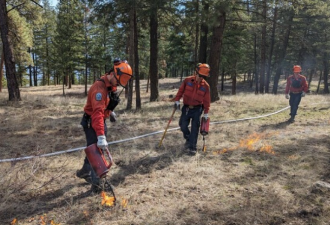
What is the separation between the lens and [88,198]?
4.05 m

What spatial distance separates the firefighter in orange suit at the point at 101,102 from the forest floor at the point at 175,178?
1.09 feet

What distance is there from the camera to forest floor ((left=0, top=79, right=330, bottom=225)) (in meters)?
3.60

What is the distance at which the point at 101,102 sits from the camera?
3.70 metres

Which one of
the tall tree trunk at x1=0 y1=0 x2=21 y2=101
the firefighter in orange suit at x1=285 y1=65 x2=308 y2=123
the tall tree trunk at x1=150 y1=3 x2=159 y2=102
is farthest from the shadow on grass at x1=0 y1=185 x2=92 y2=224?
the tall tree trunk at x1=150 y1=3 x2=159 y2=102

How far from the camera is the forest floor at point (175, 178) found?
3.60 meters

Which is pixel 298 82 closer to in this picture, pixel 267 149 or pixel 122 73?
pixel 267 149

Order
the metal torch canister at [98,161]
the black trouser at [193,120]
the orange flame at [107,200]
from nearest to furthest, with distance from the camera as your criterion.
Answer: the metal torch canister at [98,161] → the orange flame at [107,200] → the black trouser at [193,120]

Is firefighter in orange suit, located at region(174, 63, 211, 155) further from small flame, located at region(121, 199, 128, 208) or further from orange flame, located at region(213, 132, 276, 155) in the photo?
small flame, located at region(121, 199, 128, 208)

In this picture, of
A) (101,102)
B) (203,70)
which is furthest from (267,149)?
(101,102)

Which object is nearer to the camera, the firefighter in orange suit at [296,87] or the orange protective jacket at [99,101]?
the orange protective jacket at [99,101]

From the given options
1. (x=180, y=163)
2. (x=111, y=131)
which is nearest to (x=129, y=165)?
(x=180, y=163)

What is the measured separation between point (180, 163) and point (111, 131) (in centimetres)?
347

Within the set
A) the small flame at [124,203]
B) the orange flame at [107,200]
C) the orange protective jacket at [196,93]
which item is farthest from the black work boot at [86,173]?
the orange protective jacket at [196,93]

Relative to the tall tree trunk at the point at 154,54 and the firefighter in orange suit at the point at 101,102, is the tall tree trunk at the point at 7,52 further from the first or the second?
the firefighter in orange suit at the point at 101,102
